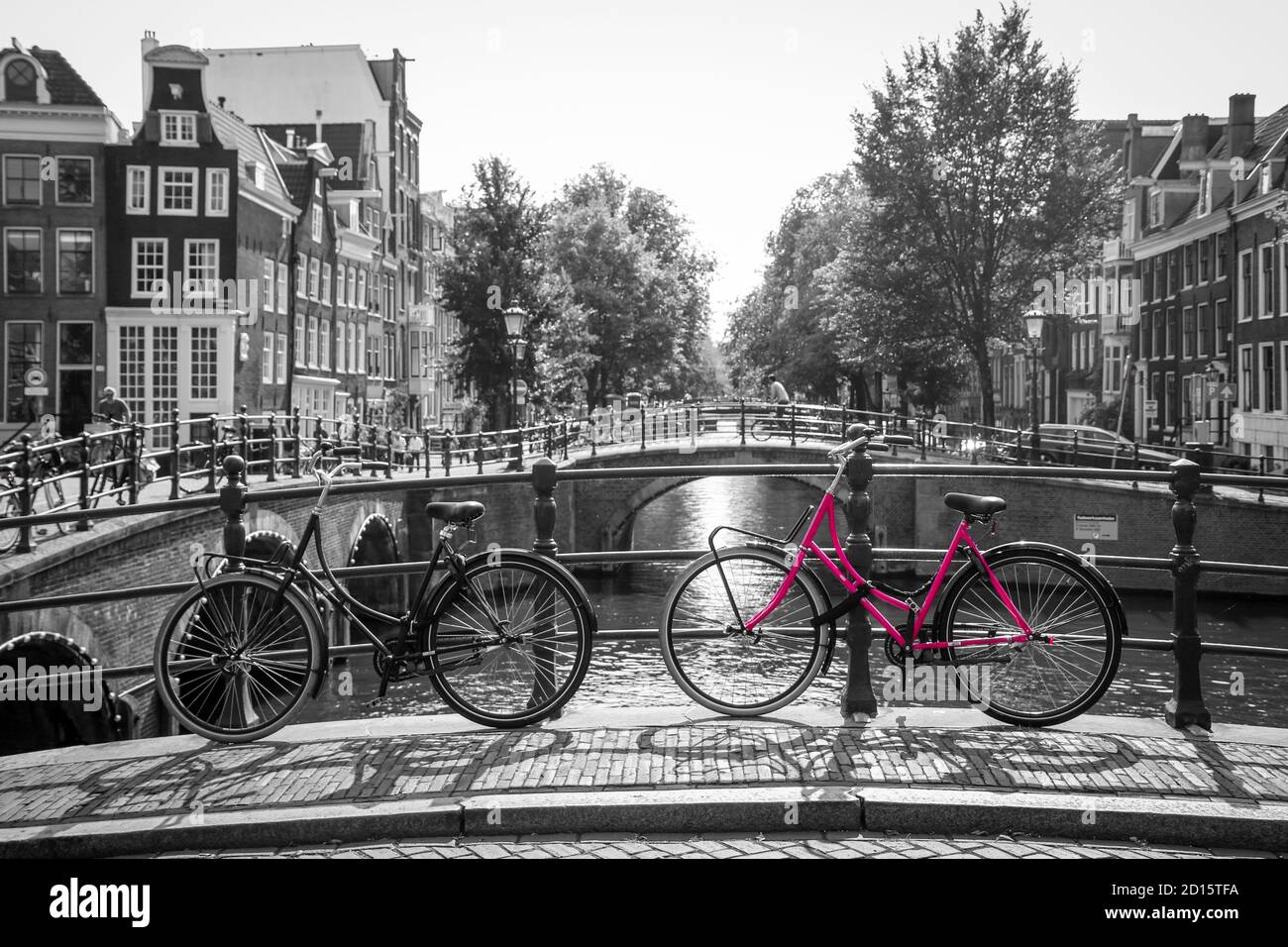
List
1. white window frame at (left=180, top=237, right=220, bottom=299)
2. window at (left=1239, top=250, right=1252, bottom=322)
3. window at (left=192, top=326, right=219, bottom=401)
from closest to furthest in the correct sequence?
1. white window frame at (left=180, top=237, right=220, bottom=299)
2. window at (left=192, top=326, right=219, bottom=401)
3. window at (left=1239, top=250, right=1252, bottom=322)

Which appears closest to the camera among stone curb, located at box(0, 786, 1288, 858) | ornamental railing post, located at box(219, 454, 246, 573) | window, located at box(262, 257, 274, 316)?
stone curb, located at box(0, 786, 1288, 858)

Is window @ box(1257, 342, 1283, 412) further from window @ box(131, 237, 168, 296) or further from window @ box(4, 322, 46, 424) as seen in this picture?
window @ box(4, 322, 46, 424)

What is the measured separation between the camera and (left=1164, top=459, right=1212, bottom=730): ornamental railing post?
5.85m

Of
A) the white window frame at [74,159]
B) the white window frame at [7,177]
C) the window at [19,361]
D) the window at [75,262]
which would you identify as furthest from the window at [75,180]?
the window at [19,361]

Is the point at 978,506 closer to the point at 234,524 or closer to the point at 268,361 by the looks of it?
the point at 234,524

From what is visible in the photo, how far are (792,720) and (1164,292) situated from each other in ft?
156

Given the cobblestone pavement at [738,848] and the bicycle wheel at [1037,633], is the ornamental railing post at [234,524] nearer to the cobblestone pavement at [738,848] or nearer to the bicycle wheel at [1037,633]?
the cobblestone pavement at [738,848]

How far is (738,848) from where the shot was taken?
4.59 metres

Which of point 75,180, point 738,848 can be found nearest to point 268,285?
point 75,180

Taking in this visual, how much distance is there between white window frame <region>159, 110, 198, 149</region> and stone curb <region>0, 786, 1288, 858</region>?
36489 mm

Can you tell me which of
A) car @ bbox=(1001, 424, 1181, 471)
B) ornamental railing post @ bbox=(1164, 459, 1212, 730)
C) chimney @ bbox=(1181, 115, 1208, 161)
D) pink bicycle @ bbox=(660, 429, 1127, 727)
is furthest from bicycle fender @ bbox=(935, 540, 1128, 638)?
chimney @ bbox=(1181, 115, 1208, 161)

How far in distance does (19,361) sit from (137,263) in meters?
3.98

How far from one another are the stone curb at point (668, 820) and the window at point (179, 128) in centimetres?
3655
